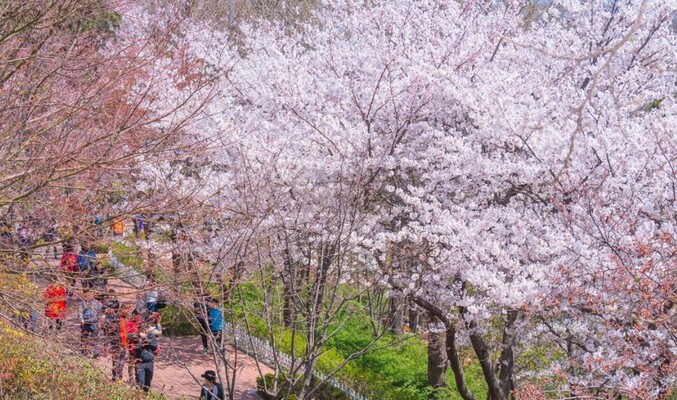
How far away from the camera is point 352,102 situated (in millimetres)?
10953

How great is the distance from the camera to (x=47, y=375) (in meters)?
7.87

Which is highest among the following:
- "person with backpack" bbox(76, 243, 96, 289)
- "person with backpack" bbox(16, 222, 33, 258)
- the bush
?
"person with backpack" bbox(16, 222, 33, 258)

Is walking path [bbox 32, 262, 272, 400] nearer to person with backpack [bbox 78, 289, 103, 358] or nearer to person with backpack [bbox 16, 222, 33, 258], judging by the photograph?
person with backpack [bbox 78, 289, 103, 358]

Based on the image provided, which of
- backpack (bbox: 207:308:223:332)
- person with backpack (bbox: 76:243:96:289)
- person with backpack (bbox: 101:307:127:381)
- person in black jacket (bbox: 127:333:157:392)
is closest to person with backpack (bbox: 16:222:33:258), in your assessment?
person with backpack (bbox: 76:243:96:289)

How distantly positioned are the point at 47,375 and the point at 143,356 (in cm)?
189

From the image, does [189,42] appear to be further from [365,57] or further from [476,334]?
[476,334]

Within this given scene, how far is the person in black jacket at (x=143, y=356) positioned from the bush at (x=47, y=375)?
0.83 meters

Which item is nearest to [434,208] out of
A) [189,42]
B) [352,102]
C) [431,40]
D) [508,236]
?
[508,236]

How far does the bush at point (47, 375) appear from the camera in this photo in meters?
7.49

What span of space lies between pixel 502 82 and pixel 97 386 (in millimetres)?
6530

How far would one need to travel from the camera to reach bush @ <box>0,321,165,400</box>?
749 centimetres

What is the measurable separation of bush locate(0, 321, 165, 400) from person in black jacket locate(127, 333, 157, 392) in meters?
0.83

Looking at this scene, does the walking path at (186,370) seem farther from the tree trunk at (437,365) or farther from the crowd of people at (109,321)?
the tree trunk at (437,365)

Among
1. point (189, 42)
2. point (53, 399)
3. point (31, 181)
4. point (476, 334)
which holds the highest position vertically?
point (189, 42)
